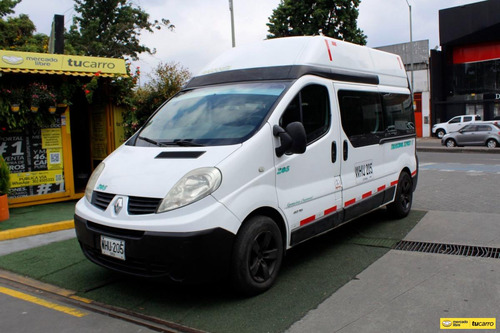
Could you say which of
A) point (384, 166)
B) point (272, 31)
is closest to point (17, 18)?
point (272, 31)

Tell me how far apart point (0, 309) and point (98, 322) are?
1.06 m

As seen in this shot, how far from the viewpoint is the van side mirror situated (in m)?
4.19

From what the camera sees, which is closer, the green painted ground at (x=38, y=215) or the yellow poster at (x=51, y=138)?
the green painted ground at (x=38, y=215)

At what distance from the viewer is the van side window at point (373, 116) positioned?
5.52 m

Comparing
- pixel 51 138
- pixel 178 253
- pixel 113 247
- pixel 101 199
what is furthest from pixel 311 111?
pixel 51 138

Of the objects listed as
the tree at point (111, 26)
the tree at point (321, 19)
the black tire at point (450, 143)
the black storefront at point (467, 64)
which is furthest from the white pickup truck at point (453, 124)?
the tree at point (111, 26)

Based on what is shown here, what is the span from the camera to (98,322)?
3713 millimetres

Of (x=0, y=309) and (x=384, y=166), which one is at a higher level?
(x=384, y=166)

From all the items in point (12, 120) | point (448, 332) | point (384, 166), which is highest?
point (12, 120)

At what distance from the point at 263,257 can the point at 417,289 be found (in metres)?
1.50

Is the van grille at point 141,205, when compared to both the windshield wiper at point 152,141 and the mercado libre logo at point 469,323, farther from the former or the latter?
the mercado libre logo at point 469,323

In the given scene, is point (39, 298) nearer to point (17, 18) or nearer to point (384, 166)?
point (384, 166)

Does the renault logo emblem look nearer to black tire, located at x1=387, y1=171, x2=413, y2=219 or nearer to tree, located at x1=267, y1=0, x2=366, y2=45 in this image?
black tire, located at x1=387, y1=171, x2=413, y2=219

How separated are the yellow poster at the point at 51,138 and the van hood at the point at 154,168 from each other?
189 inches
